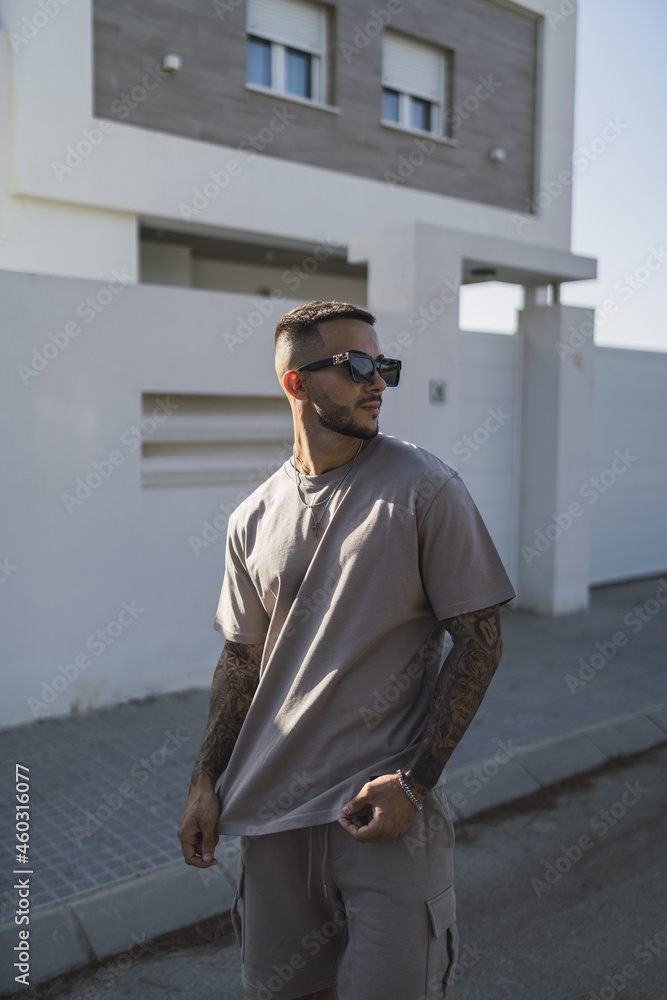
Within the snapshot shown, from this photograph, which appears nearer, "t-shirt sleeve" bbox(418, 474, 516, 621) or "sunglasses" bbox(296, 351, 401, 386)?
"t-shirt sleeve" bbox(418, 474, 516, 621)

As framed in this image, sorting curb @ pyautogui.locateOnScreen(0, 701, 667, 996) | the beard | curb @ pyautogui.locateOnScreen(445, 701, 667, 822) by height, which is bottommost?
curb @ pyautogui.locateOnScreen(445, 701, 667, 822)

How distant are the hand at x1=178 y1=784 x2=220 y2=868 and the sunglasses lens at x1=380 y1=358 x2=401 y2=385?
117 cm

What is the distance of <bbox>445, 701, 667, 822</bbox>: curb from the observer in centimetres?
477

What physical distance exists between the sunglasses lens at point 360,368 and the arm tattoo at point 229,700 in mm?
774

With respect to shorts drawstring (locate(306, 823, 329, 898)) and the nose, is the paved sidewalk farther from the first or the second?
the nose

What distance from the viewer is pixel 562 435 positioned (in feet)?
28.5

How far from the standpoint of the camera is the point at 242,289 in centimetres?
1399

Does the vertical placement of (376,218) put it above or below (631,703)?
above

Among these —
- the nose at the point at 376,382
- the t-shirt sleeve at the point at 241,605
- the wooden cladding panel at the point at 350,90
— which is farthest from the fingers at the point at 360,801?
the wooden cladding panel at the point at 350,90

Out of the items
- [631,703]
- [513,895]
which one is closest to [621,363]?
[631,703]

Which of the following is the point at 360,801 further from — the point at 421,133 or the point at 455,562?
the point at 421,133

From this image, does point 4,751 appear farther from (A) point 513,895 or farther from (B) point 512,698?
(B) point 512,698

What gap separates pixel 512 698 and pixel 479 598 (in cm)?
455

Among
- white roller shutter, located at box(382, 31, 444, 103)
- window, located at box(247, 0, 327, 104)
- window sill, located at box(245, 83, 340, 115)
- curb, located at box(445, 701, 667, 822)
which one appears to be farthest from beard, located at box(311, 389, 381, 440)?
white roller shutter, located at box(382, 31, 444, 103)
